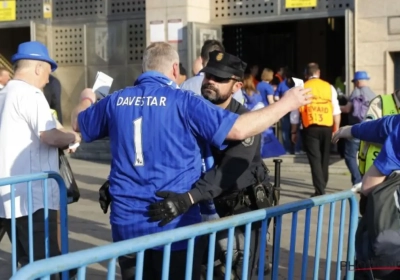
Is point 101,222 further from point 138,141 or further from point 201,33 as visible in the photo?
point 201,33

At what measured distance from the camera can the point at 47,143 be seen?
516 centimetres

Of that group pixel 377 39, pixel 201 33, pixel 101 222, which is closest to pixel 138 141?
pixel 101 222

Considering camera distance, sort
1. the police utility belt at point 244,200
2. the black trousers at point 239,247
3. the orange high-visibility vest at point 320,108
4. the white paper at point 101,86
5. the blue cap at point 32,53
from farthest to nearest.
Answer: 1. the orange high-visibility vest at point 320,108
2. the white paper at point 101,86
3. the blue cap at point 32,53
4. the police utility belt at point 244,200
5. the black trousers at point 239,247

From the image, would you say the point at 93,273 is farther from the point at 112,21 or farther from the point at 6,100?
the point at 112,21

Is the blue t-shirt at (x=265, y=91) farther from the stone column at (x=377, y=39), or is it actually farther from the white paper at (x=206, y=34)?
the stone column at (x=377, y=39)

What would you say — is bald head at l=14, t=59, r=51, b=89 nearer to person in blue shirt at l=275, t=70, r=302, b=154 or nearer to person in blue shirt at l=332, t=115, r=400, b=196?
person in blue shirt at l=332, t=115, r=400, b=196

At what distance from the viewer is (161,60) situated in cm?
435

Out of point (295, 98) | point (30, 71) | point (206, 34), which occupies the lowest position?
point (295, 98)

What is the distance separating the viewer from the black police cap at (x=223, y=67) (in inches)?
193

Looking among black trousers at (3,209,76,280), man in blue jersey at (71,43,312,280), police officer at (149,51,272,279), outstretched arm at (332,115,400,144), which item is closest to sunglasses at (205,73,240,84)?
police officer at (149,51,272,279)

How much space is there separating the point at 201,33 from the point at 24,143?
9.27 meters

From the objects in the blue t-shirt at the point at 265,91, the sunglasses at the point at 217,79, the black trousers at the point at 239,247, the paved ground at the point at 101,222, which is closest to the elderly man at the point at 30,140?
the paved ground at the point at 101,222

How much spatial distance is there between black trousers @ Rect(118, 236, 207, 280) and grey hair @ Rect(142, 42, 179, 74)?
39.3 inches

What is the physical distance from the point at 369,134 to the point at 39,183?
7.18 ft
